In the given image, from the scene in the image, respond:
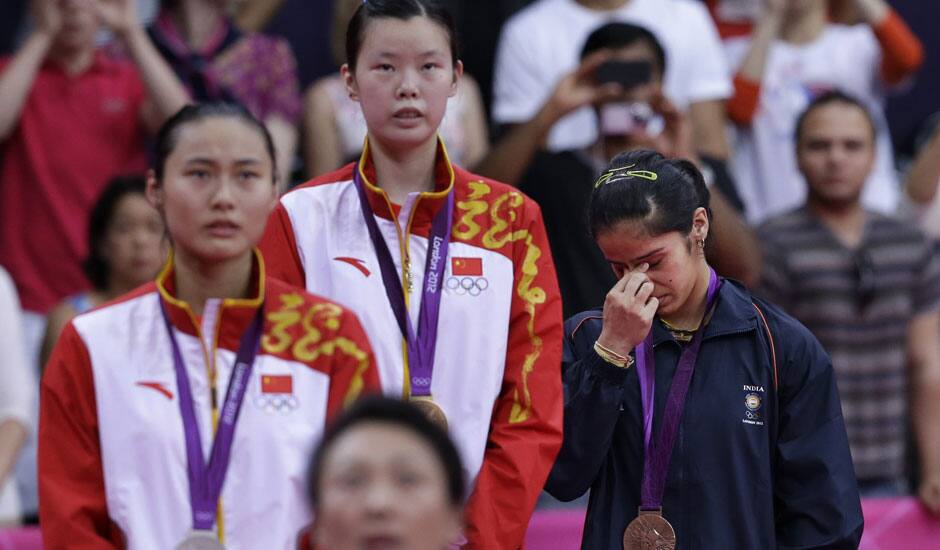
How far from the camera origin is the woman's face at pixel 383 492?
9.25 ft

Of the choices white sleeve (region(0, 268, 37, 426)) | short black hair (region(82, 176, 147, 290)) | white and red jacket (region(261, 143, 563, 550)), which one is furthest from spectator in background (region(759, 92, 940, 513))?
white sleeve (region(0, 268, 37, 426))

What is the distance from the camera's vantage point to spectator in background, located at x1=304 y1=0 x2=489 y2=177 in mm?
7090

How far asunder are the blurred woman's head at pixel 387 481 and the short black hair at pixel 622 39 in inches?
148

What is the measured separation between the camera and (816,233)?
6.69 m

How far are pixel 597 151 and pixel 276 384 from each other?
2866 mm

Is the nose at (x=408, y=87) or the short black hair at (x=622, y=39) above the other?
the short black hair at (x=622, y=39)

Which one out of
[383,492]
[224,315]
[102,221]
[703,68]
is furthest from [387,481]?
[703,68]

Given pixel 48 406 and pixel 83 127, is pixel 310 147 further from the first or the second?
pixel 48 406

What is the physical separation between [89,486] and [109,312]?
0.43 metres

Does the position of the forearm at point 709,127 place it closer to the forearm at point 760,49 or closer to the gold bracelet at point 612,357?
the forearm at point 760,49

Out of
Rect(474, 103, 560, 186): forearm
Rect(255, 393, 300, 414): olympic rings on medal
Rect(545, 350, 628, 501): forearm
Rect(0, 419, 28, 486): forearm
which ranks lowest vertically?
Rect(0, 419, 28, 486): forearm

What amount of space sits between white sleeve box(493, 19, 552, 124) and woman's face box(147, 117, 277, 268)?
3342mm

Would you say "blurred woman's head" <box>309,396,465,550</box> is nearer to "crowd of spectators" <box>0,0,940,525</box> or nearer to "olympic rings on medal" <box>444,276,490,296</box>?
"olympic rings on medal" <box>444,276,490,296</box>

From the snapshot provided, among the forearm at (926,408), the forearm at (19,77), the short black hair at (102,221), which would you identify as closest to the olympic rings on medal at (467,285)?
the short black hair at (102,221)
